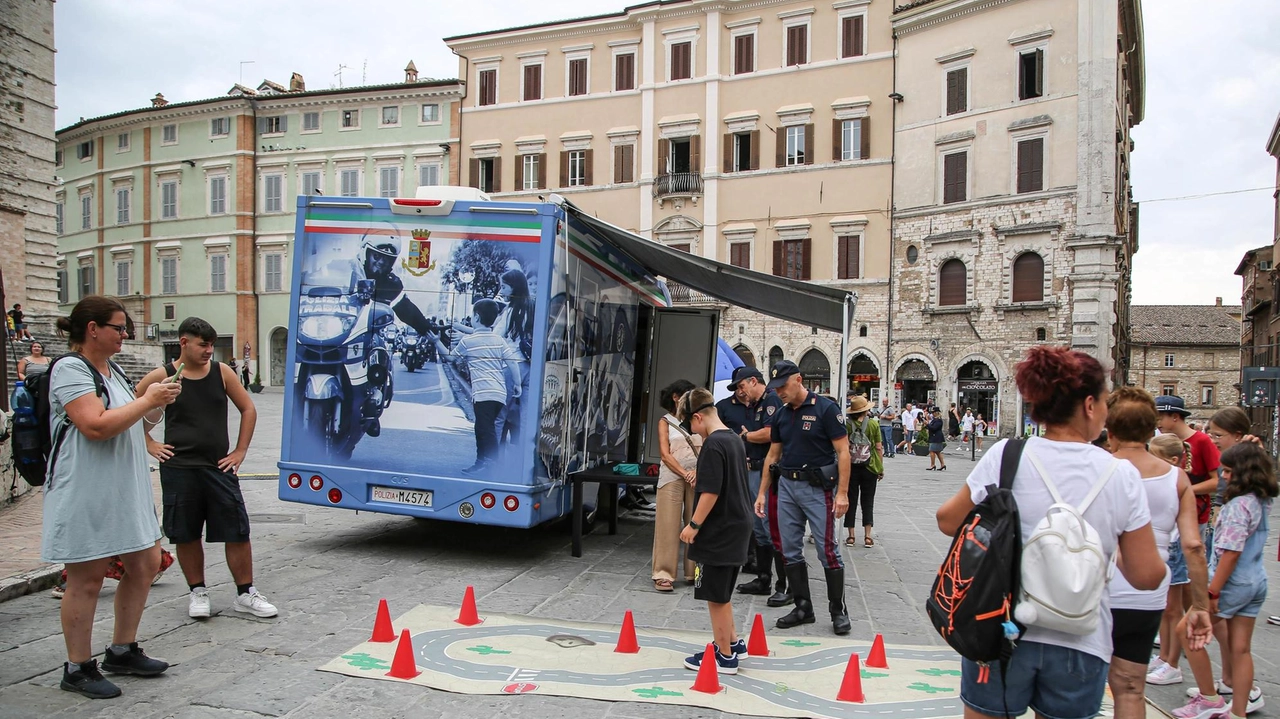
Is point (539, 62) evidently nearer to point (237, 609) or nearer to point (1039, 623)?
point (237, 609)

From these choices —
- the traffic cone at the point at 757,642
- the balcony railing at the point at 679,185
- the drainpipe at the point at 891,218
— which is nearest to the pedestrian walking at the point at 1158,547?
the traffic cone at the point at 757,642

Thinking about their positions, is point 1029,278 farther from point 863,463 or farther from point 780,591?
point 780,591

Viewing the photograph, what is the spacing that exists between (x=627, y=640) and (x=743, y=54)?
3208cm

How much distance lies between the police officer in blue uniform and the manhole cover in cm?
463

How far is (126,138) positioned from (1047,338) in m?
42.1

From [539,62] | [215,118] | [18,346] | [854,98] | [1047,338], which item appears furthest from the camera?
[215,118]

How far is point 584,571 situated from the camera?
24.6ft

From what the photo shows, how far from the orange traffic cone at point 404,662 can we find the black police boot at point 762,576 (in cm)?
307

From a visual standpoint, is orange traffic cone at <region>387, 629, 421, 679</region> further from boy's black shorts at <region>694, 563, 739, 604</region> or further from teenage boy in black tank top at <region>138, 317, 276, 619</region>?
boy's black shorts at <region>694, 563, 739, 604</region>

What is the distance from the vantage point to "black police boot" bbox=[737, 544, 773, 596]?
7.01 meters

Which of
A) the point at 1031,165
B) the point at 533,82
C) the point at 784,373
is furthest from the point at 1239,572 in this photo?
the point at 533,82

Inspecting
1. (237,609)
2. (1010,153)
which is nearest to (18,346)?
(237,609)

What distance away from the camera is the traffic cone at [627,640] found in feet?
17.0

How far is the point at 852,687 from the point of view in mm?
4504
